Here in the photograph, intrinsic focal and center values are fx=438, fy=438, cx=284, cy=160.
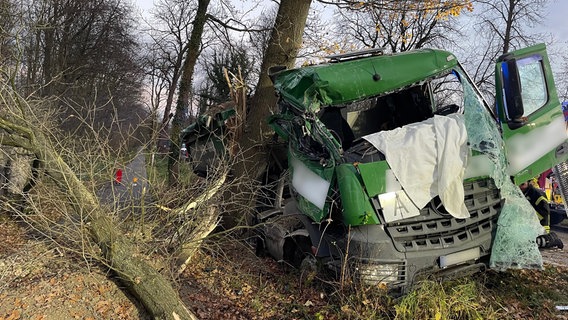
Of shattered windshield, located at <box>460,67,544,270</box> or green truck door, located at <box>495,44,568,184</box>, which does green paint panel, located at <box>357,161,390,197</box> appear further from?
green truck door, located at <box>495,44,568,184</box>

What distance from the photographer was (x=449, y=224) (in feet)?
13.9

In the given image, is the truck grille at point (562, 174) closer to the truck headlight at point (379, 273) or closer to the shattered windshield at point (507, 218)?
the shattered windshield at point (507, 218)

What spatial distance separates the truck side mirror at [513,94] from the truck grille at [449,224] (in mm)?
818

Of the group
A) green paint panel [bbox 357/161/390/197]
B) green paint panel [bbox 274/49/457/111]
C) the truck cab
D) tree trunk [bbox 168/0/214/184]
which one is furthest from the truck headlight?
tree trunk [bbox 168/0/214/184]

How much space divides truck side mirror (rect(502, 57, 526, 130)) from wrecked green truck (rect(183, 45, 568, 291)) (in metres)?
0.01

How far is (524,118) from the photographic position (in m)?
4.76

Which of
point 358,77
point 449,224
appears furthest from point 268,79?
point 449,224

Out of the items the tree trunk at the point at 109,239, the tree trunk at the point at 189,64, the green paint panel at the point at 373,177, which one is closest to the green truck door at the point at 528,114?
the green paint panel at the point at 373,177

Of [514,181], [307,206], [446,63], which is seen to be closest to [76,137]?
[307,206]

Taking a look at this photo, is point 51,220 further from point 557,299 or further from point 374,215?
point 557,299

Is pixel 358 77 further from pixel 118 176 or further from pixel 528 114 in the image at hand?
pixel 118 176

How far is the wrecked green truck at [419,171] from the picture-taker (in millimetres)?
4094

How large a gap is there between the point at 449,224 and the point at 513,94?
1679 mm

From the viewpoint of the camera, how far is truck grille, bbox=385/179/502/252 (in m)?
4.13
